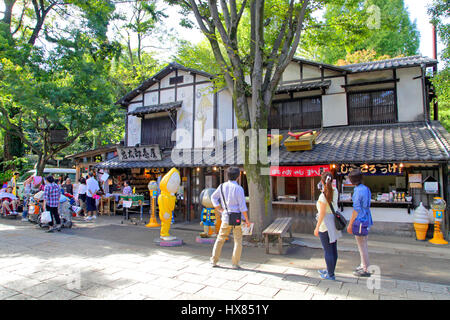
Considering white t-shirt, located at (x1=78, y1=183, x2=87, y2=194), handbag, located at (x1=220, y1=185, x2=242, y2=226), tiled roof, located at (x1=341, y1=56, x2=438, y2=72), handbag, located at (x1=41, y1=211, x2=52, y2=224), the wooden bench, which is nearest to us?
handbag, located at (x1=220, y1=185, x2=242, y2=226)

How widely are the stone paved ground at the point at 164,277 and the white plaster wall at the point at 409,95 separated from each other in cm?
730

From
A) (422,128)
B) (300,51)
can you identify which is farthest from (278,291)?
(300,51)

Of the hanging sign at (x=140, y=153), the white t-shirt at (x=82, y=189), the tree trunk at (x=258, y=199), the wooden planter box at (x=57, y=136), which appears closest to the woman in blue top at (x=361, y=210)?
the tree trunk at (x=258, y=199)

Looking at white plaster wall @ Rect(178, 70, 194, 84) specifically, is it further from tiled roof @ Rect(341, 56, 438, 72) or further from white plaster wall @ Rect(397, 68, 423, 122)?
white plaster wall @ Rect(397, 68, 423, 122)

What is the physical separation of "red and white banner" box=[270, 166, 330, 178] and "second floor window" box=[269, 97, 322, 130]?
10.4ft

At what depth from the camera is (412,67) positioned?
35.4ft

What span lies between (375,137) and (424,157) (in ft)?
7.85

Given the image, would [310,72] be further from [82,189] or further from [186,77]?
[82,189]

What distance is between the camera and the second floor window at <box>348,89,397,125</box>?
36.6 feet

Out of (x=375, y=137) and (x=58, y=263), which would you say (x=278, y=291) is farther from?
(x=375, y=137)

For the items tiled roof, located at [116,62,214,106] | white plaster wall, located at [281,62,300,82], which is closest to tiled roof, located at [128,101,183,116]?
tiled roof, located at [116,62,214,106]

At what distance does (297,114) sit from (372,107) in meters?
3.05

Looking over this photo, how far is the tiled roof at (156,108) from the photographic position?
46.3ft

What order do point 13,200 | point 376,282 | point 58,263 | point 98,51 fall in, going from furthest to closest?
point 98,51 → point 13,200 → point 58,263 → point 376,282
